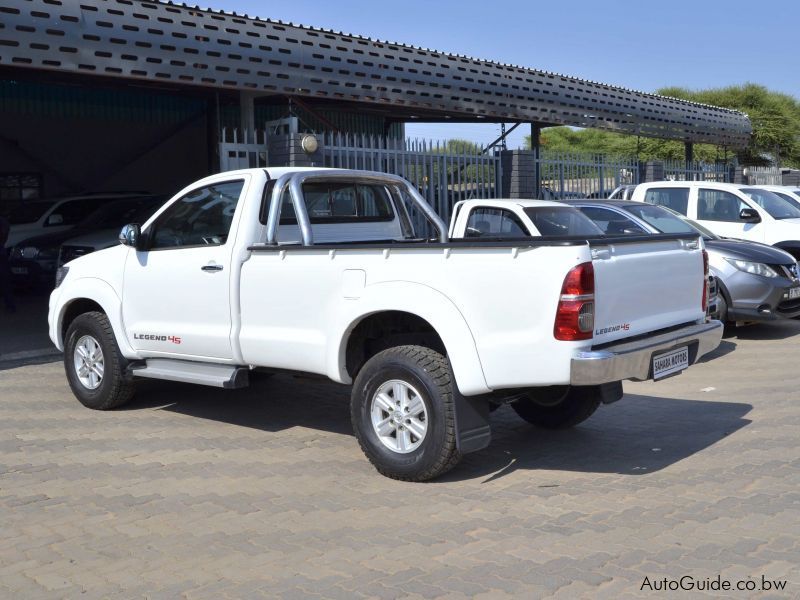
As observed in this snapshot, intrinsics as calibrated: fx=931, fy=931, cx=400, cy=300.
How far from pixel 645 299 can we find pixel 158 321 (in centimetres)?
372

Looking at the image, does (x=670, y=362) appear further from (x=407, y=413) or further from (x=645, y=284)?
(x=407, y=413)

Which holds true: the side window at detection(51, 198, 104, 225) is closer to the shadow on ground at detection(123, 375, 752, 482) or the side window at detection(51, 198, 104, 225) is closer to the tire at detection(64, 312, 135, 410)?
the shadow on ground at detection(123, 375, 752, 482)

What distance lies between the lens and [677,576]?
429 centimetres

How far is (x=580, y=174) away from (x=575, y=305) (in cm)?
1441

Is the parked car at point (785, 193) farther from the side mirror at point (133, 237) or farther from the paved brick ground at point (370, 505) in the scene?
the side mirror at point (133, 237)

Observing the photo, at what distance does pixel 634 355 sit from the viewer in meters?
5.44

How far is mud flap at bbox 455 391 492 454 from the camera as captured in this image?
553cm

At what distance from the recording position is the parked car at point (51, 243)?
1516 cm

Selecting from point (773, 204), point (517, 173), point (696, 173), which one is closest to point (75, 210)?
point (517, 173)

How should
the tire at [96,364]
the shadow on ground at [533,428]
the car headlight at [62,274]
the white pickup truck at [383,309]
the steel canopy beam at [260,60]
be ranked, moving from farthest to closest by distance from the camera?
the steel canopy beam at [260,60] < the car headlight at [62,274] < the tire at [96,364] < the shadow on ground at [533,428] < the white pickup truck at [383,309]

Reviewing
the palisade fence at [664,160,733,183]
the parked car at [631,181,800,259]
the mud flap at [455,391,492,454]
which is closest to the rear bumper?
the mud flap at [455,391,492,454]

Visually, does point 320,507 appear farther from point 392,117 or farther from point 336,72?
point 392,117

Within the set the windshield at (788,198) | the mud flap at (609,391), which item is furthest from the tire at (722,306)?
the mud flap at (609,391)

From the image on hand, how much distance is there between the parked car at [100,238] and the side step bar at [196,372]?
628cm
